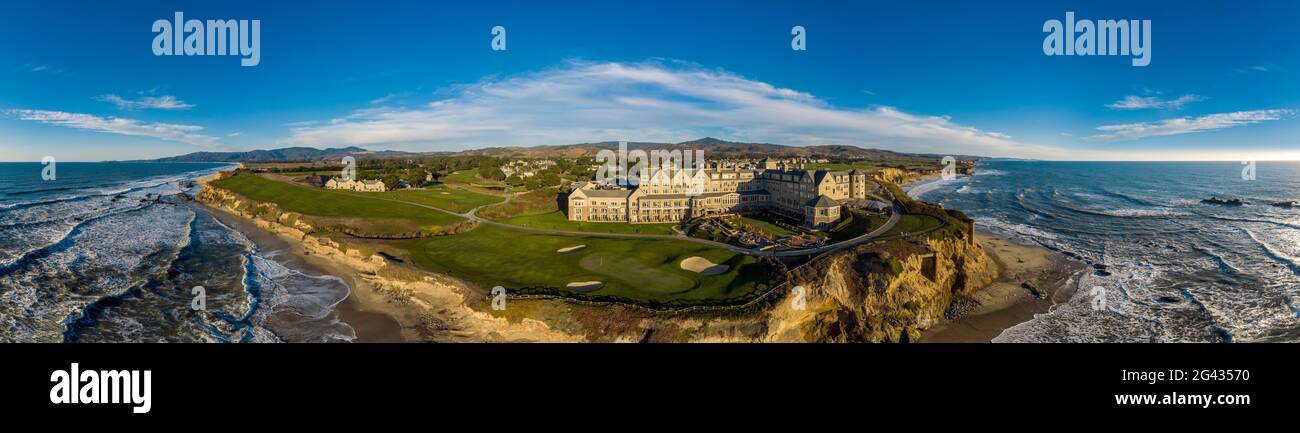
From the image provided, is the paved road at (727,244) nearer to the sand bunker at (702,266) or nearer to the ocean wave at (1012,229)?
the sand bunker at (702,266)

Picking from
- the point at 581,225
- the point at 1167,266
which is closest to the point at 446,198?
the point at 581,225

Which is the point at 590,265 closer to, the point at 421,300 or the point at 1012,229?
the point at 421,300

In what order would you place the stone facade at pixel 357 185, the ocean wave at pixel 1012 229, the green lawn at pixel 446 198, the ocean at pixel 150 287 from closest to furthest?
the ocean at pixel 150 287, the ocean wave at pixel 1012 229, the green lawn at pixel 446 198, the stone facade at pixel 357 185

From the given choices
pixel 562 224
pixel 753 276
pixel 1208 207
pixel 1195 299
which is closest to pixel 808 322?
pixel 753 276

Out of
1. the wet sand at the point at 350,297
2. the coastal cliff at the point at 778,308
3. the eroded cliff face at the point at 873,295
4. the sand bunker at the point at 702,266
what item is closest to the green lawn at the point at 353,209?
the wet sand at the point at 350,297

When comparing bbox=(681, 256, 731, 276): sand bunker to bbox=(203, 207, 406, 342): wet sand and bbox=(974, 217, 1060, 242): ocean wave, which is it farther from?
bbox=(974, 217, 1060, 242): ocean wave

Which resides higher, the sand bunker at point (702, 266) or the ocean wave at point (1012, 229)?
the ocean wave at point (1012, 229)
